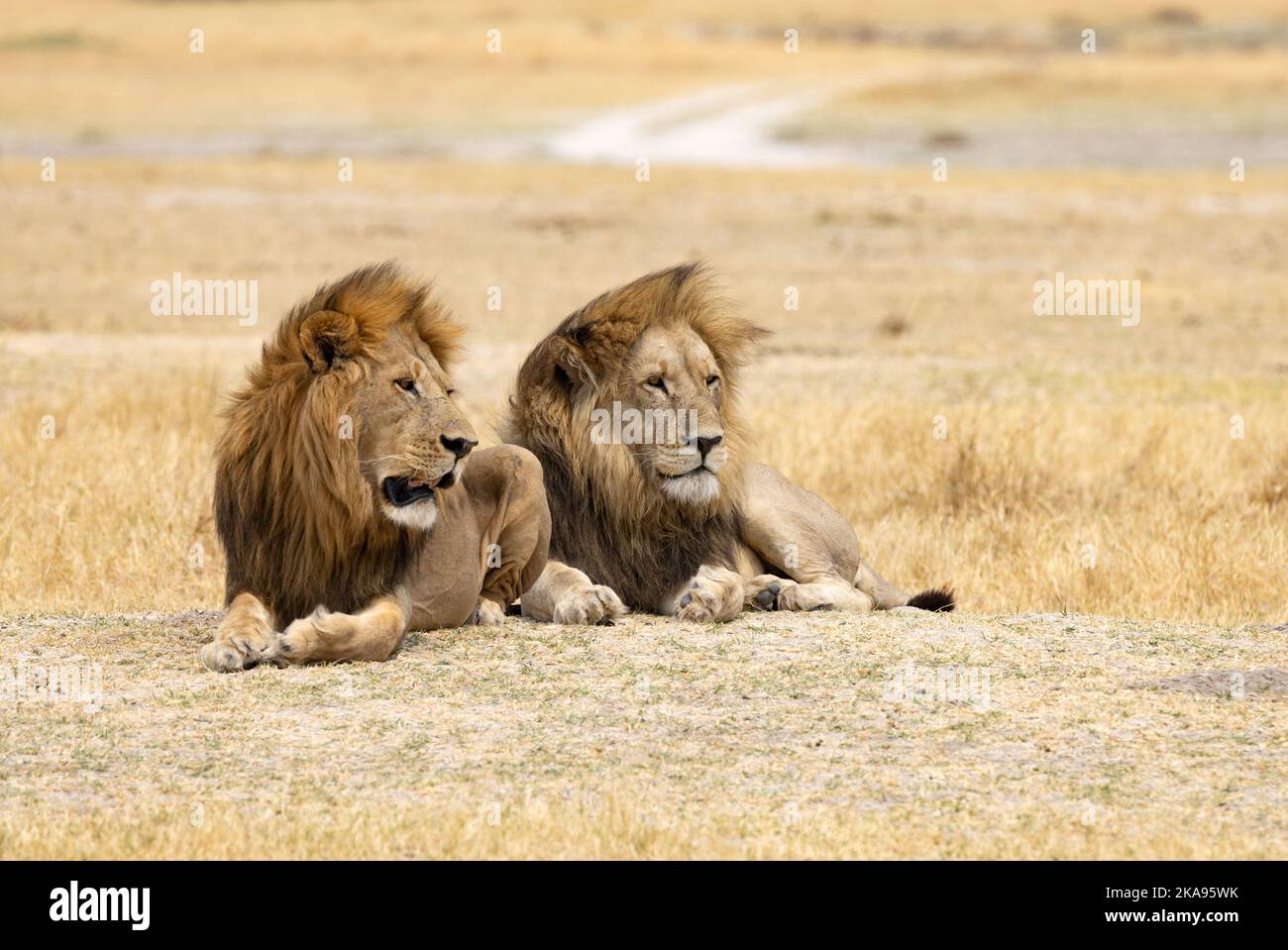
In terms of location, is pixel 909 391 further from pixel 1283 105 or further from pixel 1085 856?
pixel 1283 105

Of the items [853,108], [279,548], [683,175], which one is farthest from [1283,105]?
[279,548]

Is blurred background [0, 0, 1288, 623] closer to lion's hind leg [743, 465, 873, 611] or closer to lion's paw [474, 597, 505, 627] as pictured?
lion's hind leg [743, 465, 873, 611]

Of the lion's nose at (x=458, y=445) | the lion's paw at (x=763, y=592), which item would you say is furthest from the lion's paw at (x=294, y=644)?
the lion's paw at (x=763, y=592)

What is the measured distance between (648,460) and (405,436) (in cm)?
140

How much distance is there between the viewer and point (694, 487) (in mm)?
8227

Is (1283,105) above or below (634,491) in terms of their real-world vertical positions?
above

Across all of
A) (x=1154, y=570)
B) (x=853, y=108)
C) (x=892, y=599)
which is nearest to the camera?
(x=892, y=599)

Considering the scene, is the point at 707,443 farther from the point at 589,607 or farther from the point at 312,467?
the point at 312,467

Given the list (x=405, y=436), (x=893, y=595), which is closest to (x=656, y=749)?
(x=405, y=436)

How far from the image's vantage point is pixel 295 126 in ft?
163

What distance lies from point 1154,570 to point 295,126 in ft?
138

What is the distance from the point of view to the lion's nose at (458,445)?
7.14 metres

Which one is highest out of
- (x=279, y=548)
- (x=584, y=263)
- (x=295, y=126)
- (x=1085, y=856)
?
(x=295, y=126)

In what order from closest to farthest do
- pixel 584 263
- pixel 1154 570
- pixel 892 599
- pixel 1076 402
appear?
pixel 892 599 < pixel 1154 570 < pixel 1076 402 < pixel 584 263
